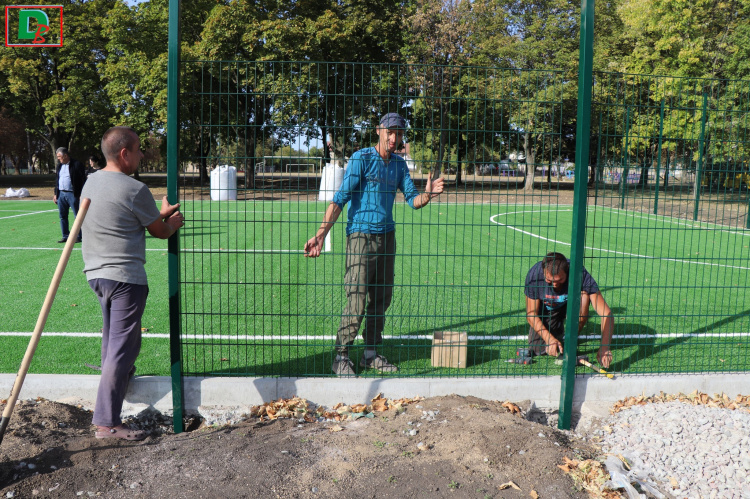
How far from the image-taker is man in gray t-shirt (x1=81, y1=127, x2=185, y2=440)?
3568mm

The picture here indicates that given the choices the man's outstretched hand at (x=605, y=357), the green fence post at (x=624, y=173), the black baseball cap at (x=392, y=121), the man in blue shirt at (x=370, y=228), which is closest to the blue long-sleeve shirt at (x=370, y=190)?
the man in blue shirt at (x=370, y=228)

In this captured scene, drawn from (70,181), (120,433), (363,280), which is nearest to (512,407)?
(363,280)

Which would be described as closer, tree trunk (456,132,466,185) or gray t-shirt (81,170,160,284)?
gray t-shirt (81,170,160,284)

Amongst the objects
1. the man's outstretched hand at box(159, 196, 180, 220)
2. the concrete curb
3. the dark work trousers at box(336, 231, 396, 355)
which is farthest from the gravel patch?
the man's outstretched hand at box(159, 196, 180, 220)

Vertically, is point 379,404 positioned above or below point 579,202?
below

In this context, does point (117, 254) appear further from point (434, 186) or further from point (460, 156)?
point (460, 156)

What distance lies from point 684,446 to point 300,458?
2.37 metres

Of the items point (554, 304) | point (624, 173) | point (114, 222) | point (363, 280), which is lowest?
point (554, 304)

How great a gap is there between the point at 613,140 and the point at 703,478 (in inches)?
93.0

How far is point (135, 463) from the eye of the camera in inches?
132

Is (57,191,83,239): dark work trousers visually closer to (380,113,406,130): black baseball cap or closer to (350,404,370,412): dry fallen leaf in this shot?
(380,113,406,130): black baseball cap

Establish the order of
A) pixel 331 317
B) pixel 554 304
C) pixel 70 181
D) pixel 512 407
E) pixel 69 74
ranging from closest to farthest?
1. pixel 512 407
2. pixel 554 304
3. pixel 331 317
4. pixel 70 181
5. pixel 69 74

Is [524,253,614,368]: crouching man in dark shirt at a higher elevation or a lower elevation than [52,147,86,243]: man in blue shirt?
lower

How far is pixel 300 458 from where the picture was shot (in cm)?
347
